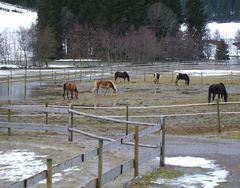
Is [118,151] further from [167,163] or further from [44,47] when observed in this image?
[44,47]

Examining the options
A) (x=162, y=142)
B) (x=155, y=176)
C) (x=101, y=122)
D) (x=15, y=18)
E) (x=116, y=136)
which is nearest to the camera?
(x=155, y=176)

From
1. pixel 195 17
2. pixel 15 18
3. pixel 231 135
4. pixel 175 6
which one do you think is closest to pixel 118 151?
pixel 231 135

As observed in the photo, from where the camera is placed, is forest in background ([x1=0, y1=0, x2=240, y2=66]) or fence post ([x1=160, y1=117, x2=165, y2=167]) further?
forest in background ([x1=0, y1=0, x2=240, y2=66])

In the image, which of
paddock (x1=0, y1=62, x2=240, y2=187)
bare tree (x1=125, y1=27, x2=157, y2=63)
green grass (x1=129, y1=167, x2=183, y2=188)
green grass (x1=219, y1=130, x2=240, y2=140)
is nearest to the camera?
green grass (x1=129, y1=167, x2=183, y2=188)

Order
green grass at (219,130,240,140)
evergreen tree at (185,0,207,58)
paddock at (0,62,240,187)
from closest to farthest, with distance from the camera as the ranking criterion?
paddock at (0,62,240,187), green grass at (219,130,240,140), evergreen tree at (185,0,207,58)

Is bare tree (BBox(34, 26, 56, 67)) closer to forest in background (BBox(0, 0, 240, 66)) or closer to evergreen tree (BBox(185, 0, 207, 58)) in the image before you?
forest in background (BBox(0, 0, 240, 66))

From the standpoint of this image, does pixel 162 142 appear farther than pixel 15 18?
No

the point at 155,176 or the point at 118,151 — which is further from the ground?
the point at 118,151

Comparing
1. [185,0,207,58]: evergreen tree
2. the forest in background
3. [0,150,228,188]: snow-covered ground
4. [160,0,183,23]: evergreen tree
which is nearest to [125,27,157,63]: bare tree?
the forest in background

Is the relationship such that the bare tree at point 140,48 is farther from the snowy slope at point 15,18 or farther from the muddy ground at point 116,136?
the muddy ground at point 116,136

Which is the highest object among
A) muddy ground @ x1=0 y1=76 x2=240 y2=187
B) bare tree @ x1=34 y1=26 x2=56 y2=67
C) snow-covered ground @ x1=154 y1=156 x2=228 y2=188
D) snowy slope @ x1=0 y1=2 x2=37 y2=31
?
snowy slope @ x1=0 y1=2 x2=37 y2=31

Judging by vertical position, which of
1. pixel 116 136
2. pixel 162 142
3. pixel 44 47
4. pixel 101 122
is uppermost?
pixel 44 47

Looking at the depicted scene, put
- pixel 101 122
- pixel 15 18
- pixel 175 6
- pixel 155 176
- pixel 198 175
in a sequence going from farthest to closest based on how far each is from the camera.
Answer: pixel 15 18
pixel 175 6
pixel 101 122
pixel 198 175
pixel 155 176

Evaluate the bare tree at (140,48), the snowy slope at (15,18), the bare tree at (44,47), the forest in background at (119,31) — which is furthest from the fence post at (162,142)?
the snowy slope at (15,18)
